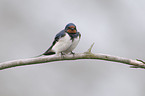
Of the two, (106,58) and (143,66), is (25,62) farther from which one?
(143,66)

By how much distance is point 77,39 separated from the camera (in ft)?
9.45

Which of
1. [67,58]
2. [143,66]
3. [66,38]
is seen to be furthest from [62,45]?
[143,66]

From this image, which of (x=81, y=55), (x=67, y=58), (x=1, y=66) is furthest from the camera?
(x=67, y=58)

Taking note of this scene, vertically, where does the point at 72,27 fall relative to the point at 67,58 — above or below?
above

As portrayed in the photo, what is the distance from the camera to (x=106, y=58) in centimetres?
220

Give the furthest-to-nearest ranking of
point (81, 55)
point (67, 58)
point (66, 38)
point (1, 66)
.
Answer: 1. point (66, 38)
2. point (67, 58)
3. point (81, 55)
4. point (1, 66)

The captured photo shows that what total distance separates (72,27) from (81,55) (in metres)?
0.64

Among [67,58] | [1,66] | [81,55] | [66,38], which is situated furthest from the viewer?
[66,38]

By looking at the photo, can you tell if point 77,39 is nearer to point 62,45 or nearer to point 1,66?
point 62,45

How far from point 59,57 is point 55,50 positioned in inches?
26.5

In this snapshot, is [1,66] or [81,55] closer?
[1,66]

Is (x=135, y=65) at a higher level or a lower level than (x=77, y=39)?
lower

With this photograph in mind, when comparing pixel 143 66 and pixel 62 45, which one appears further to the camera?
pixel 62 45

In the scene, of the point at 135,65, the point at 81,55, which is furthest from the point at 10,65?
the point at 135,65
